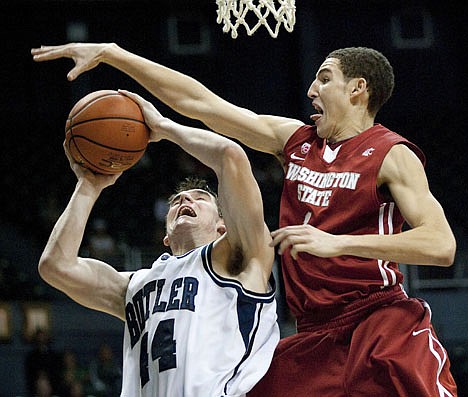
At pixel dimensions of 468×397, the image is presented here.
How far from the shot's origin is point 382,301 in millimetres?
3566

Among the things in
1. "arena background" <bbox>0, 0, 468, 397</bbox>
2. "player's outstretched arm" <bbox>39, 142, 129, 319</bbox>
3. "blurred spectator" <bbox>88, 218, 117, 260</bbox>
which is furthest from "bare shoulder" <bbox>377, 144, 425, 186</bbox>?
"arena background" <bbox>0, 0, 468, 397</bbox>

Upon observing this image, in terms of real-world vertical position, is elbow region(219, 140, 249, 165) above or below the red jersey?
above

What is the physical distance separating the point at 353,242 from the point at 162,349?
3.09 ft

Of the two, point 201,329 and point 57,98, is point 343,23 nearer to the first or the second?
point 57,98

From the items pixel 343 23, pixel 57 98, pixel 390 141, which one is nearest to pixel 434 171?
pixel 343 23

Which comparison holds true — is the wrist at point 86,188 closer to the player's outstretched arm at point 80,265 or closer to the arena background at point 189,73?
the player's outstretched arm at point 80,265

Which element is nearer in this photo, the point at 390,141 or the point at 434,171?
the point at 390,141

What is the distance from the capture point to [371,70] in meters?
3.85

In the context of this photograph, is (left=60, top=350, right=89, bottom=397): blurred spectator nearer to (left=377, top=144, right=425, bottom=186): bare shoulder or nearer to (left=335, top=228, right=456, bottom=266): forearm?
(left=377, top=144, right=425, bottom=186): bare shoulder

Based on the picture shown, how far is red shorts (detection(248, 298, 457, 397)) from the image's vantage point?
3.38 meters

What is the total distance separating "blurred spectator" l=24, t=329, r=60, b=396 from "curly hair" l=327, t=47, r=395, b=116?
17.5 feet

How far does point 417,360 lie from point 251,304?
2.28 feet

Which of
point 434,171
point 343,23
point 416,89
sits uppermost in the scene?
point 343,23

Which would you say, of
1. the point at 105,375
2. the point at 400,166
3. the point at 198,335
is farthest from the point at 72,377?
the point at 400,166
